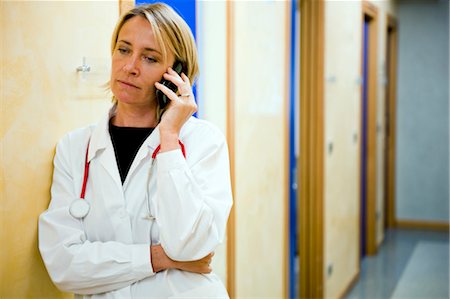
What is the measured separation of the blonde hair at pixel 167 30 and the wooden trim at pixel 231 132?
43.8 inches

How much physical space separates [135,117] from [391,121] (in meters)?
6.90

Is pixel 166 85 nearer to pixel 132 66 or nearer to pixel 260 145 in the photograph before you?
pixel 132 66

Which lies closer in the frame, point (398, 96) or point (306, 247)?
point (306, 247)

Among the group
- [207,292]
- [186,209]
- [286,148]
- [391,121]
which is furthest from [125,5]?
[391,121]

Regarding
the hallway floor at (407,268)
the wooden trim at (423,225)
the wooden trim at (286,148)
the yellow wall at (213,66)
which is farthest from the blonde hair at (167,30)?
the wooden trim at (423,225)

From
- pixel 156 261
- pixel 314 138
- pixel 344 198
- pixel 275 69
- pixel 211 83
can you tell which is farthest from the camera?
pixel 344 198

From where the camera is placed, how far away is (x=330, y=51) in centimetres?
507

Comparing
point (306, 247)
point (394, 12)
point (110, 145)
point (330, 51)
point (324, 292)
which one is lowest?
point (324, 292)

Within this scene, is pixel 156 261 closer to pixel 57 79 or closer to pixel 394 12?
pixel 57 79

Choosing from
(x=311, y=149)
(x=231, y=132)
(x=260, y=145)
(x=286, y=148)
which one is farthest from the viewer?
(x=311, y=149)

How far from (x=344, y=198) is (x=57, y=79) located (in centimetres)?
398

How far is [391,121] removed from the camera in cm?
849

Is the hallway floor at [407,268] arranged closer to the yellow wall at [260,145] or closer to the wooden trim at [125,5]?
the yellow wall at [260,145]

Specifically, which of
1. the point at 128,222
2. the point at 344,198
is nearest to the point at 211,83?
the point at 128,222
